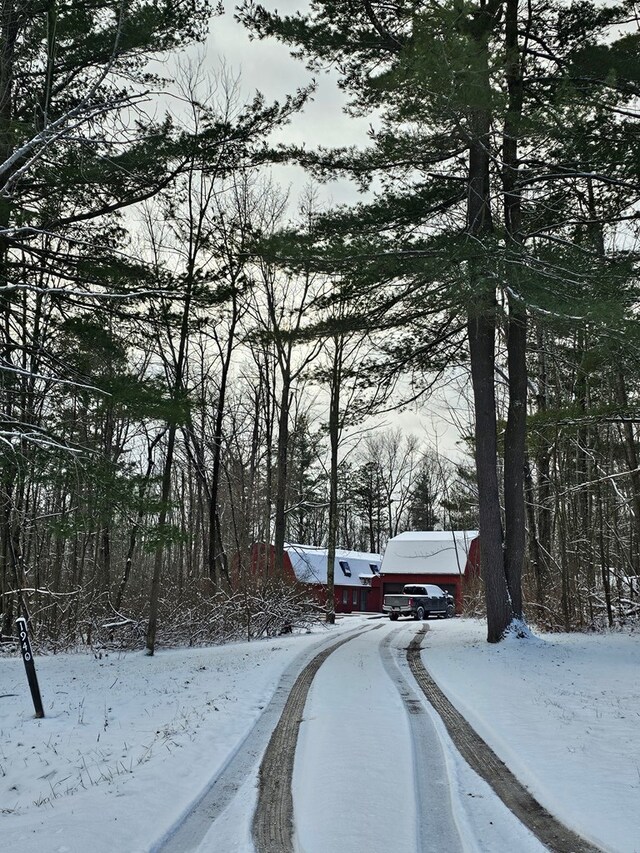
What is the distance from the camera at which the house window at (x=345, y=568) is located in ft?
140

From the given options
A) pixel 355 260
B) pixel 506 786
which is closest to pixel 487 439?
pixel 355 260

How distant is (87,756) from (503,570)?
380 inches

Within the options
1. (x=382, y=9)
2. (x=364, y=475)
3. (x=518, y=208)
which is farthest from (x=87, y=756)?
(x=364, y=475)

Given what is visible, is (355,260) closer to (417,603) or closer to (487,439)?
(487,439)

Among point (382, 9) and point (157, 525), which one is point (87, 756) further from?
point (382, 9)

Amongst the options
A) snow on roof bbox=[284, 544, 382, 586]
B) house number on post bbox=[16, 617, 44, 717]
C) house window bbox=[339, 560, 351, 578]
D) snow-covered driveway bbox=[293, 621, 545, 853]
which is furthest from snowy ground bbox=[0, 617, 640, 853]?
house window bbox=[339, 560, 351, 578]

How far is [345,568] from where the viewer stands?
43.1 meters

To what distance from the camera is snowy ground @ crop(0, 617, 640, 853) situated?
4199 mm

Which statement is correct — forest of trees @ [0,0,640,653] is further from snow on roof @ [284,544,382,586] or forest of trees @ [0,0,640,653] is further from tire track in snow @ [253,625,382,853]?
snow on roof @ [284,544,382,586]

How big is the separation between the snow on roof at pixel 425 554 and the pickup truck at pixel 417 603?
5781 mm

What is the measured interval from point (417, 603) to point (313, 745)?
2791 centimetres

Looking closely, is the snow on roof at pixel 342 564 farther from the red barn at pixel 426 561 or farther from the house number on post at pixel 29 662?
the house number on post at pixel 29 662

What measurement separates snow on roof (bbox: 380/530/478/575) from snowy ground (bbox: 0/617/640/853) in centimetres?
2862

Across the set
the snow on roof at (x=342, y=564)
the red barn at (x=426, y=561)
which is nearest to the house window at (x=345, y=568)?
the snow on roof at (x=342, y=564)
